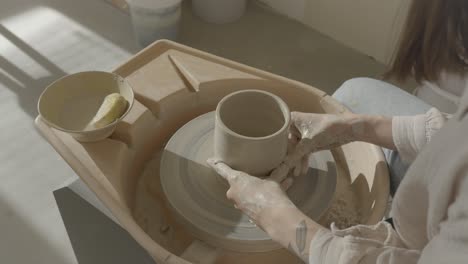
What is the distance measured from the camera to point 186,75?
53.8 inches

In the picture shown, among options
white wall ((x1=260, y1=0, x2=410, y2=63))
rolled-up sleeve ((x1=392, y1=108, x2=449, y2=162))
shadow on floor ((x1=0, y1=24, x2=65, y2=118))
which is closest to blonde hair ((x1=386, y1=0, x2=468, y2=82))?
rolled-up sleeve ((x1=392, y1=108, x2=449, y2=162))

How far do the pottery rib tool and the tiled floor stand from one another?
88 cm

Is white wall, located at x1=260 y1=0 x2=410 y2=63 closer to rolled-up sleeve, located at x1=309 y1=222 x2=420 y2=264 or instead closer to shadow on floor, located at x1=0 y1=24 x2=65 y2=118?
shadow on floor, located at x1=0 y1=24 x2=65 y2=118

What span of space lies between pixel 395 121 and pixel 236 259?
0.51 meters

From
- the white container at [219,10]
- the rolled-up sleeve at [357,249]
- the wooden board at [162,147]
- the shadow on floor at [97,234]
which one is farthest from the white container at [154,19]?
the rolled-up sleeve at [357,249]

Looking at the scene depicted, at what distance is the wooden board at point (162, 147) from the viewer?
1146mm

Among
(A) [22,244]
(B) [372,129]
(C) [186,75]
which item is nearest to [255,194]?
(B) [372,129]

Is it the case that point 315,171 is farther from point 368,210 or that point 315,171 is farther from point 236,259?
point 236,259

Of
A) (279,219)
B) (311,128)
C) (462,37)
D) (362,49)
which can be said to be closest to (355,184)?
(311,128)

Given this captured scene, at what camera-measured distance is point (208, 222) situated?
3.73 feet

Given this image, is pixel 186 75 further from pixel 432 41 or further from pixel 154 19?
pixel 154 19

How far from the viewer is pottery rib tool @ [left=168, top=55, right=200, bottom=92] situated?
1347mm

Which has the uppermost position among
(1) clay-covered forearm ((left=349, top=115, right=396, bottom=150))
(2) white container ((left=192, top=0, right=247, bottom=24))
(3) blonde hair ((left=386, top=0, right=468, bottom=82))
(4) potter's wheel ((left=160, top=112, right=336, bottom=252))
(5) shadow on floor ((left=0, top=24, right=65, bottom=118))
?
(3) blonde hair ((left=386, top=0, right=468, bottom=82))

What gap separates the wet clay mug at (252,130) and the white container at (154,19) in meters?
1.39
